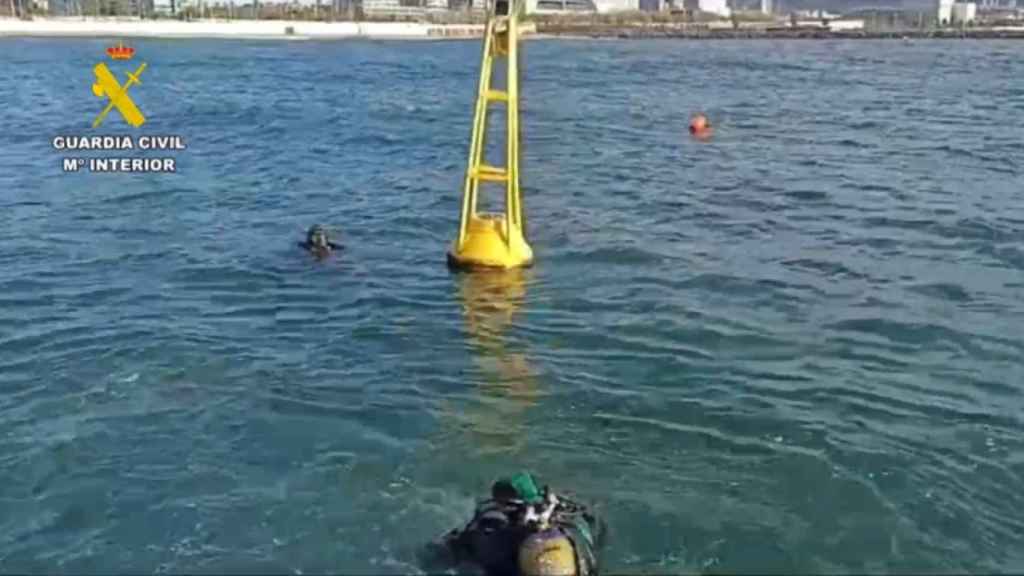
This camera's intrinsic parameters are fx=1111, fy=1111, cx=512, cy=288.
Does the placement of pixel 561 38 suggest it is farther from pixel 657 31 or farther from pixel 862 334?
pixel 862 334

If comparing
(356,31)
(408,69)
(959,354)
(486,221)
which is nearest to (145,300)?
(486,221)

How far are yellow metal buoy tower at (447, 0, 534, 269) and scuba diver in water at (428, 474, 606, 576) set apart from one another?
1015 cm

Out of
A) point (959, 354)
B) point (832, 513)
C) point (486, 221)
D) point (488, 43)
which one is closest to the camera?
point (832, 513)

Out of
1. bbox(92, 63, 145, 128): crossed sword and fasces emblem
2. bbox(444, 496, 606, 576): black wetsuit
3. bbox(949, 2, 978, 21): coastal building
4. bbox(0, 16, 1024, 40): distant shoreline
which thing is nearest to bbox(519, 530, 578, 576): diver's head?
bbox(444, 496, 606, 576): black wetsuit

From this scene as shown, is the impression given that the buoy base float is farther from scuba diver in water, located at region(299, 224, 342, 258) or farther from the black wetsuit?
the black wetsuit

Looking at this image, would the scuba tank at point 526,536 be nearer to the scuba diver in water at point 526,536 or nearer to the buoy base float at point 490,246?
the scuba diver in water at point 526,536

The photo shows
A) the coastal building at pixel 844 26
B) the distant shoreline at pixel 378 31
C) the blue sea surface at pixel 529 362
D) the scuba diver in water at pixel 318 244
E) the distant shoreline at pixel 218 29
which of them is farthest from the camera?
the coastal building at pixel 844 26

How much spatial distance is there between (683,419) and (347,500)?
433cm

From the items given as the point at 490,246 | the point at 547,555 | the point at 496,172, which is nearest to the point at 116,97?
the point at 490,246

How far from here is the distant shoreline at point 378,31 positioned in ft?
426

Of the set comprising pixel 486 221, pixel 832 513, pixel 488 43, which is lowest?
pixel 832 513

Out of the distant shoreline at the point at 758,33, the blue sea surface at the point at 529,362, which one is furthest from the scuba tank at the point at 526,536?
the distant shoreline at the point at 758,33

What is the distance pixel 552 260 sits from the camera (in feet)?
70.1

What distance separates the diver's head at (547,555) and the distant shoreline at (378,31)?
128 metres
